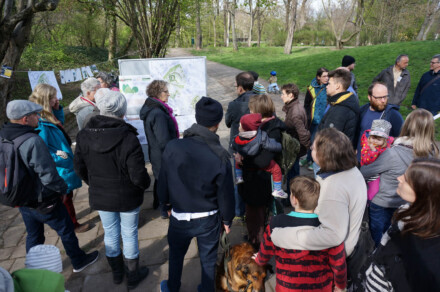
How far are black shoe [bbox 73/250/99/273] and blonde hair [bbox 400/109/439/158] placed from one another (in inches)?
136

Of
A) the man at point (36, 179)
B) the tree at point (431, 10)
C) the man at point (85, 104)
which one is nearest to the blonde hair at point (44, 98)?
the man at point (85, 104)


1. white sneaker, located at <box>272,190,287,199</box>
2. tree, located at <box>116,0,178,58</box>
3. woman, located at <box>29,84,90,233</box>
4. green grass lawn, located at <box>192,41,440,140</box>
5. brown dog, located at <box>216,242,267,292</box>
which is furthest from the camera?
green grass lawn, located at <box>192,41,440,140</box>

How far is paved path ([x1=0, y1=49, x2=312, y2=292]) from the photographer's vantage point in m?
2.73

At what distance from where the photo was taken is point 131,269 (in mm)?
2609

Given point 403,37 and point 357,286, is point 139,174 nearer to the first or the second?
point 357,286

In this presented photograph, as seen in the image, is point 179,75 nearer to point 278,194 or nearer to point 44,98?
point 44,98

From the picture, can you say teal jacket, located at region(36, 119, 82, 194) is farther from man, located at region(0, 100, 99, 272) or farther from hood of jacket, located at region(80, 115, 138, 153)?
hood of jacket, located at region(80, 115, 138, 153)

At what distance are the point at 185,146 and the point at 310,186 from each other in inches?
37.2

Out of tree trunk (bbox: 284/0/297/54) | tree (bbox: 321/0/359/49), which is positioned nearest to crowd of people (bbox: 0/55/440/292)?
tree trunk (bbox: 284/0/297/54)

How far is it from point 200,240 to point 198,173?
2.04 ft

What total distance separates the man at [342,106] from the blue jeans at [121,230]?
7.94 ft

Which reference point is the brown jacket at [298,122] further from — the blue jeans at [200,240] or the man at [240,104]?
the blue jeans at [200,240]

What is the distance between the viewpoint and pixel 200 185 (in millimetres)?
1991

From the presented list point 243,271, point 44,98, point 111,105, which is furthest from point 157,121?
point 243,271
